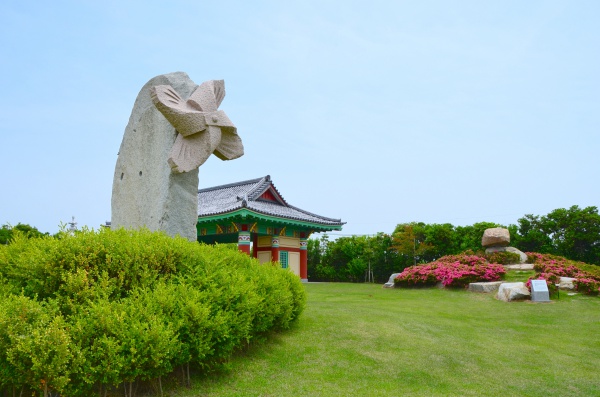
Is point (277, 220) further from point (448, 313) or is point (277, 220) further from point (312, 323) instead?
point (312, 323)

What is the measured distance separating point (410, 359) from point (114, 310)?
350cm

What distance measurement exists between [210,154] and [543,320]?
7.67m

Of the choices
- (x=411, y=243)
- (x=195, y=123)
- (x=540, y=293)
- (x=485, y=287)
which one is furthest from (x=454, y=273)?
(x=195, y=123)

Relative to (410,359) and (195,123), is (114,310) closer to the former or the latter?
(195,123)

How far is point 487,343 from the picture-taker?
6980mm

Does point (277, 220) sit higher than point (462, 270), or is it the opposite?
point (277, 220)

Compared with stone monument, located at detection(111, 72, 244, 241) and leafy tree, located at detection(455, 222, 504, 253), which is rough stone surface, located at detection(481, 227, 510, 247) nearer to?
leafy tree, located at detection(455, 222, 504, 253)

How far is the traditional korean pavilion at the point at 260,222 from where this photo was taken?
17969 mm

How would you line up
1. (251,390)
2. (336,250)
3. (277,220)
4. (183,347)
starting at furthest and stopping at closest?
(336,250) < (277,220) < (251,390) < (183,347)

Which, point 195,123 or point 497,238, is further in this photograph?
point 497,238

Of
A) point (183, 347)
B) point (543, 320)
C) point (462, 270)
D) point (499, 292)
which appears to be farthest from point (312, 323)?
point (462, 270)

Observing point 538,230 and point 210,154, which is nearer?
point 210,154

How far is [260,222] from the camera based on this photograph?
731 inches

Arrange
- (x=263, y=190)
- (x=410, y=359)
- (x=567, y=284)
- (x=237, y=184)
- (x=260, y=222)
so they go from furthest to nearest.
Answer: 1. (x=237, y=184)
2. (x=263, y=190)
3. (x=260, y=222)
4. (x=567, y=284)
5. (x=410, y=359)
